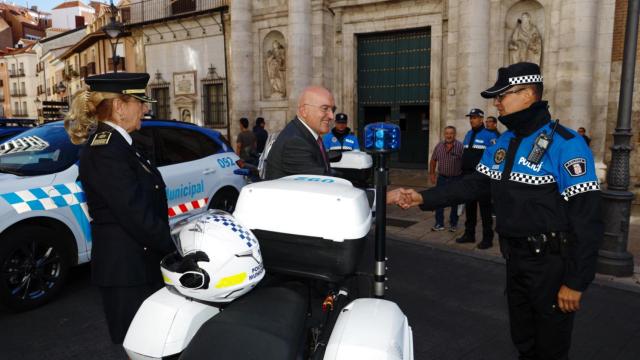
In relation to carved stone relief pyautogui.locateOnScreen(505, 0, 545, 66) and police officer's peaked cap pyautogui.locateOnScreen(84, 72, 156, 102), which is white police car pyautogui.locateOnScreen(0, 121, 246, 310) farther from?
carved stone relief pyautogui.locateOnScreen(505, 0, 545, 66)

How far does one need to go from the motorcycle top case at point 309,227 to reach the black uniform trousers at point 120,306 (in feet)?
2.38

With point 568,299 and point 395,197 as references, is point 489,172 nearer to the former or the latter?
point 395,197

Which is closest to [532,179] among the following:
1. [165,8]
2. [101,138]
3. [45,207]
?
[101,138]

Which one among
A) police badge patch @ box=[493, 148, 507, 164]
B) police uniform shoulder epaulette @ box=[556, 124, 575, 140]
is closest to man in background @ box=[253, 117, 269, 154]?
police badge patch @ box=[493, 148, 507, 164]

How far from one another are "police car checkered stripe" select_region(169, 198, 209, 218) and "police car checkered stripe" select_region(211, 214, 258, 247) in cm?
365

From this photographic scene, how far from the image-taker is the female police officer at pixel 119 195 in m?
2.18

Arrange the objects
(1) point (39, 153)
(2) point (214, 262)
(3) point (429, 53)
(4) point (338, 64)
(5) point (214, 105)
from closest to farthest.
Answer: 1. (2) point (214, 262)
2. (1) point (39, 153)
3. (3) point (429, 53)
4. (4) point (338, 64)
5. (5) point (214, 105)

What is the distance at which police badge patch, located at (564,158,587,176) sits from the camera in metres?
2.48

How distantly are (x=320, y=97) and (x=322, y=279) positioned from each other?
153cm

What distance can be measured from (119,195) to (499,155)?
2.26 metres

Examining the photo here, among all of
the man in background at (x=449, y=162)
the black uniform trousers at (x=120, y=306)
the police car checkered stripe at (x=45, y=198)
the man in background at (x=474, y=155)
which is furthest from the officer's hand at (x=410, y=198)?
the man in background at (x=449, y=162)

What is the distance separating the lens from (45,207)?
4.27 m

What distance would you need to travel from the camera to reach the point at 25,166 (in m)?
4.62

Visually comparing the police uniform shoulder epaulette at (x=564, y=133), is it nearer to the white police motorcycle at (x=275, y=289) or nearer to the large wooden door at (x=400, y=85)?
the white police motorcycle at (x=275, y=289)
